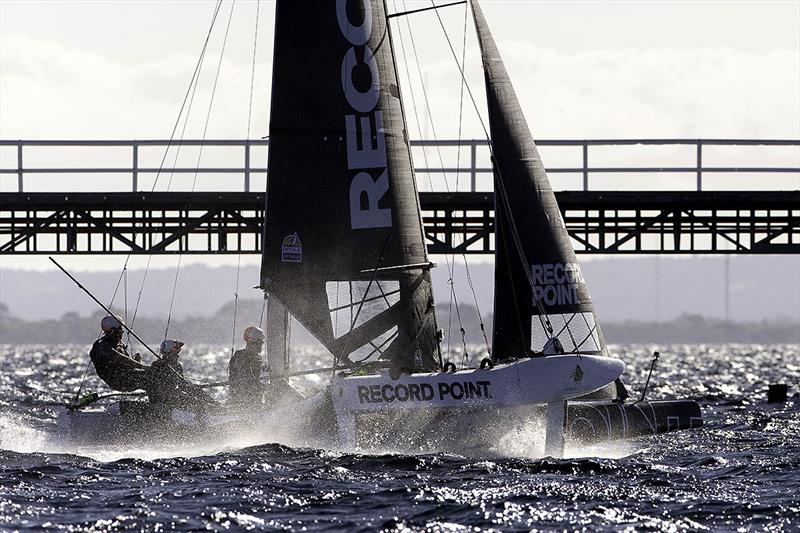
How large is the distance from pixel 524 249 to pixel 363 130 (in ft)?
12.6

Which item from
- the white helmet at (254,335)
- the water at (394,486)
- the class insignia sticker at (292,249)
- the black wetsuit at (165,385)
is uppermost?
the class insignia sticker at (292,249)

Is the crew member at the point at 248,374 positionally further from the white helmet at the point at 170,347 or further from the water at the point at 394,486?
the white helmet at the point at 170,347

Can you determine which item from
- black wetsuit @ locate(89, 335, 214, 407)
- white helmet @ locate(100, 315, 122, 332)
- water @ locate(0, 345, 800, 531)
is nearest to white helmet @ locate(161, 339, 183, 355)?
black wetsuit @ locate(89, 335, 214, 407)

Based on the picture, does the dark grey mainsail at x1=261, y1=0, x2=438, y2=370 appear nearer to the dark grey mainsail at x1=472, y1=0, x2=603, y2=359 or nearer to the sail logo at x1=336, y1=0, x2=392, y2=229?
the sail logo at x1=336, y1=0, x2=392, y2=229

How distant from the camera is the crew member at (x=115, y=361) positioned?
2150 cm

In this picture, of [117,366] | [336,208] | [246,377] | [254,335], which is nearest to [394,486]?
[246,377]

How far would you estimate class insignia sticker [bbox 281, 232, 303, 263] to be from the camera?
892 inches

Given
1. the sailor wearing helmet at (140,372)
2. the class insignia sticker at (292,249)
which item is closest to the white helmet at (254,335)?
the sailor wearing helmet at (140,372)

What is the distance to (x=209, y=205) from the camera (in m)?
36.5

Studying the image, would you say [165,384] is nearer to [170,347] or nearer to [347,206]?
[170,347]

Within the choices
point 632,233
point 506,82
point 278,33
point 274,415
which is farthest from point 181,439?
point 632,233

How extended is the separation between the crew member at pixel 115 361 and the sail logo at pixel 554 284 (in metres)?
6.73

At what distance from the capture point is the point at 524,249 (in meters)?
25.2

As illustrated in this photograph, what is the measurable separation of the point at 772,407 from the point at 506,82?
1232 centimetres
